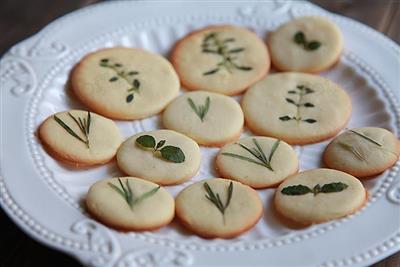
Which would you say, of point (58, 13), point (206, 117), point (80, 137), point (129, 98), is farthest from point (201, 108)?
point (58, 13)

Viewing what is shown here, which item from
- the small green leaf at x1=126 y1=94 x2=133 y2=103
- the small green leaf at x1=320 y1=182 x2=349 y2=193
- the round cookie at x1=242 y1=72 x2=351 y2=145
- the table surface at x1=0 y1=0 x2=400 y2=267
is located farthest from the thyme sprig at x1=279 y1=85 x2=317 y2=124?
the table surface at x1=0 y1=0 x2=400 y2=267

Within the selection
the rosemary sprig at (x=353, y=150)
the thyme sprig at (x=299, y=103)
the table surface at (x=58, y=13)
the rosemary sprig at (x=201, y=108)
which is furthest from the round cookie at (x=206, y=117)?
the table surface at (x=58, y=13)

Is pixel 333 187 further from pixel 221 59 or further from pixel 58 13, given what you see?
pixel 58 13

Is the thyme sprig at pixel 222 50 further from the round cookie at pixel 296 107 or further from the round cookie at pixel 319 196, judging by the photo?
the round cookie at pixel 319 196

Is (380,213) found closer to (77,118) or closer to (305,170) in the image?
(305,170)

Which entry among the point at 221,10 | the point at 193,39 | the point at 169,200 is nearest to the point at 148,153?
the point at 169,200
